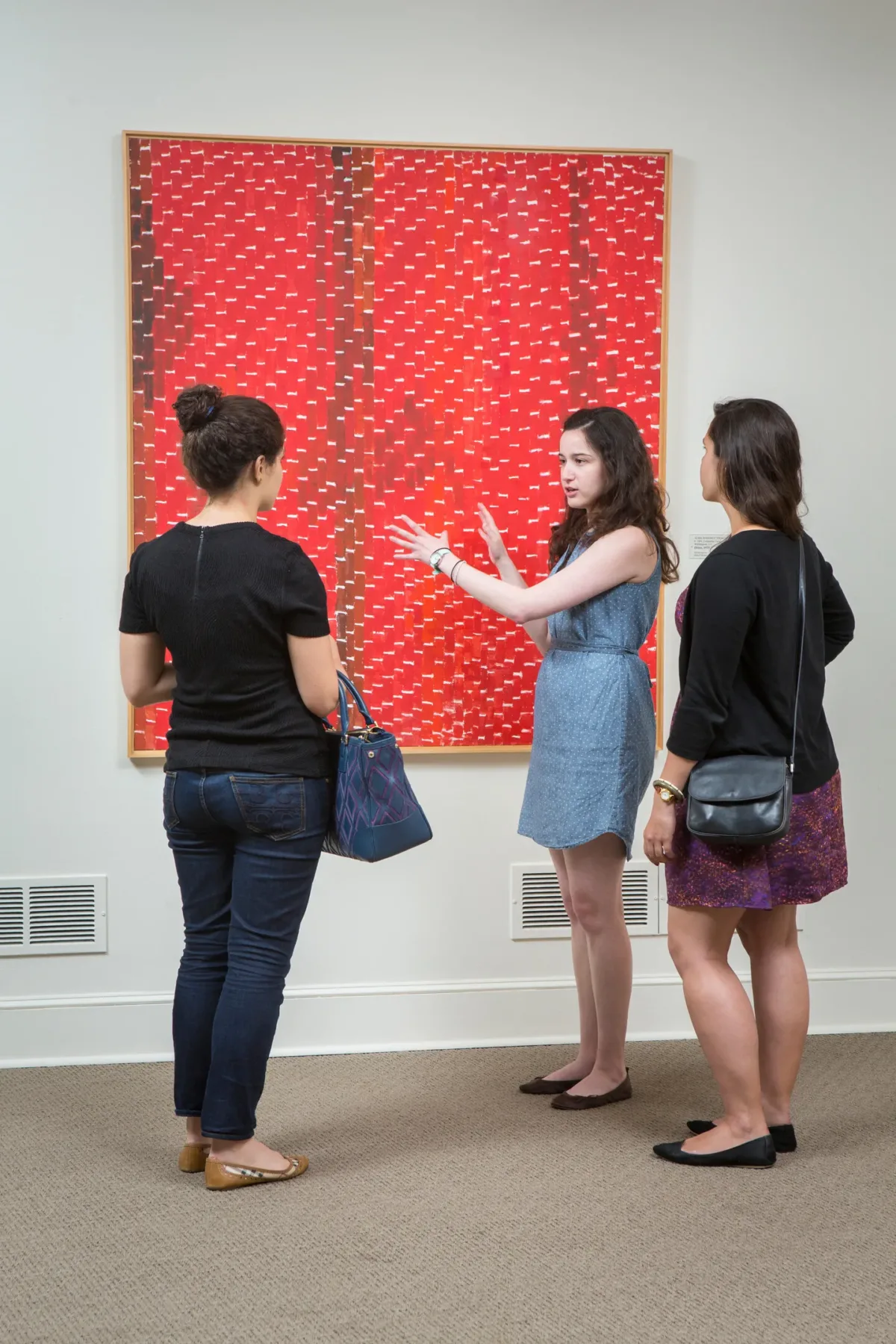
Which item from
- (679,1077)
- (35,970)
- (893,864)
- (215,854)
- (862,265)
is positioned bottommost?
(679,1077)

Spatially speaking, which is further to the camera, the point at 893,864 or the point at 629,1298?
the point at 893,864

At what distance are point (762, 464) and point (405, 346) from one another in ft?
3.96

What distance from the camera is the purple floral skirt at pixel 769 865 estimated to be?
2.29m

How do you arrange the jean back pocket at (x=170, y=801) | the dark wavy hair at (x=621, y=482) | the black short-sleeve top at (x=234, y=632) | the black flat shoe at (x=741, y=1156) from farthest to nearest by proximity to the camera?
the dark wavy hair at (x=621, y=482) < the black flat shoe at (x=741, y=1156) < the jean back pocket at (x=170, y=801) < the black short-sleeve top at (x=234, y=632)

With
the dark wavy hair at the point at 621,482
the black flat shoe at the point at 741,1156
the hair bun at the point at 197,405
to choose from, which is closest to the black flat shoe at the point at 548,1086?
the black flat shoe at the point at 741,1156

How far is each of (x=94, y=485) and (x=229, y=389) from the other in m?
0.43

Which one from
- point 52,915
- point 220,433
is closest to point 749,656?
point 220,433

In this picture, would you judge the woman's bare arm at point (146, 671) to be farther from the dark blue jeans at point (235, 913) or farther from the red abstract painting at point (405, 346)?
the red abstract painting at point (405, 346)

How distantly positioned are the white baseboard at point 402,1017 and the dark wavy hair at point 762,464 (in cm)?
151

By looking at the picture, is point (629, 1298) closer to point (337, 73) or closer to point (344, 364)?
point (344, 364)

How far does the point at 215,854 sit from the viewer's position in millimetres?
2268

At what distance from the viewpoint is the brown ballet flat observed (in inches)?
108

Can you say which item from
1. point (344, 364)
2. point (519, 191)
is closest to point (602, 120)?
point (519, 191)

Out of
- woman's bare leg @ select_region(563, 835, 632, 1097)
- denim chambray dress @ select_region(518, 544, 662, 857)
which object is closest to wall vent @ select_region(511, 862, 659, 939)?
woman's bare leg @ select_region(563, 835, 632, 1097)
